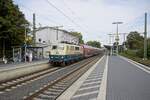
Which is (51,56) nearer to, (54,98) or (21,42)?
(21,42)

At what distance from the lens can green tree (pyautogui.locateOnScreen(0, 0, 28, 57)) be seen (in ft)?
132

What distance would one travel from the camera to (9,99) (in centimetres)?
1273

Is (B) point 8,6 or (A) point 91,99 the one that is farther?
(B) point 8,6

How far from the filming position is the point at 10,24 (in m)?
40.6

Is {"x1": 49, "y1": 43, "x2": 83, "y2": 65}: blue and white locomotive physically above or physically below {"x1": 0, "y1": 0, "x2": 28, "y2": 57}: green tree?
below

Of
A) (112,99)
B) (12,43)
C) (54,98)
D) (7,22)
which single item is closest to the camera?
(112,99)

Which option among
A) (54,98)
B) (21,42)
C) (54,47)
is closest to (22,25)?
(21,42)

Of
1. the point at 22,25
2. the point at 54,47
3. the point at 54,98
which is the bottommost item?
the point at 54,98

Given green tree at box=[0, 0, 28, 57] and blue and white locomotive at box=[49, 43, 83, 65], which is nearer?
blue and white locomotive at box=[49, 43, 83, 65]

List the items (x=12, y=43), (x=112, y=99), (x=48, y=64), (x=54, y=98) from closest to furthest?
(x=112, y=99), (x=54, y=98), (x=48, y=64), (x=12, y=43)

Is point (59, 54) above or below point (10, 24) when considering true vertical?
below

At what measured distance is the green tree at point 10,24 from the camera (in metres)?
40.2

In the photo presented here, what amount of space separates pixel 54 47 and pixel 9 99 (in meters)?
26.5

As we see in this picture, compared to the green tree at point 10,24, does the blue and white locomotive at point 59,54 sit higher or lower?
lower
